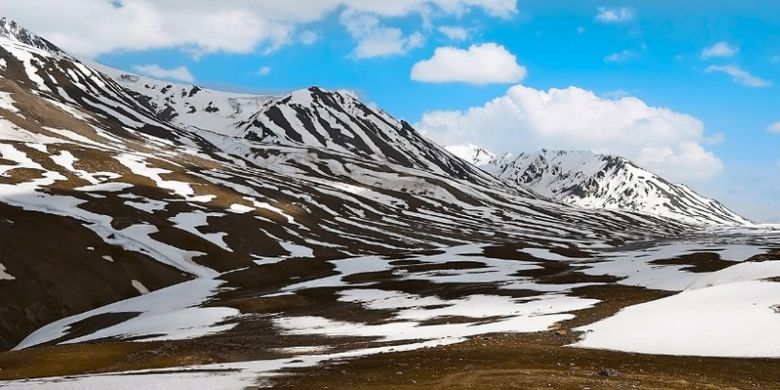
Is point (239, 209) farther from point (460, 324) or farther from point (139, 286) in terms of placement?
point (460, 324)

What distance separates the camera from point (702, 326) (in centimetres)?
3938

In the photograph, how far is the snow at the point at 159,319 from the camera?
61188mm

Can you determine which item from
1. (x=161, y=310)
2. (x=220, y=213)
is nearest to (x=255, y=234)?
(x=220, y=213)

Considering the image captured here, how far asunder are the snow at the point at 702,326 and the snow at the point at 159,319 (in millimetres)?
36658

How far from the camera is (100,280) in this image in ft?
295

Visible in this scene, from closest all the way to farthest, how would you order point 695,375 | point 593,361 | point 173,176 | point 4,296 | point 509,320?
point 695,375
point 593,361
point 509,320
point 4,296
point 173,176

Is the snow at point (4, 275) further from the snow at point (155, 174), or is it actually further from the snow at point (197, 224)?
the snow at point (155, 174)

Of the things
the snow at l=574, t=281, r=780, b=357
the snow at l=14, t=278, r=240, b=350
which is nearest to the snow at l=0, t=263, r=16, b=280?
the snow at l=14, t=278, r=240, b=350

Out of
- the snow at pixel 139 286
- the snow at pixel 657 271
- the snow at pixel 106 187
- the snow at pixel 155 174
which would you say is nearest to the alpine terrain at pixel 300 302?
the snow at pixel 139 286

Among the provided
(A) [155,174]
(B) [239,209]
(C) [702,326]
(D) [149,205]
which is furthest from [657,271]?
(A) [155,174]

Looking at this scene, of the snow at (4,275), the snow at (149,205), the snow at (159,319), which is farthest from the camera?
the snow at (149,205)

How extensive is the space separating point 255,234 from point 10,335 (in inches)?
2723

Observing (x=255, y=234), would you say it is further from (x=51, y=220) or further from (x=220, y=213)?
(x=51, y=220)

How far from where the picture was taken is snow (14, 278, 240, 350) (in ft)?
201
